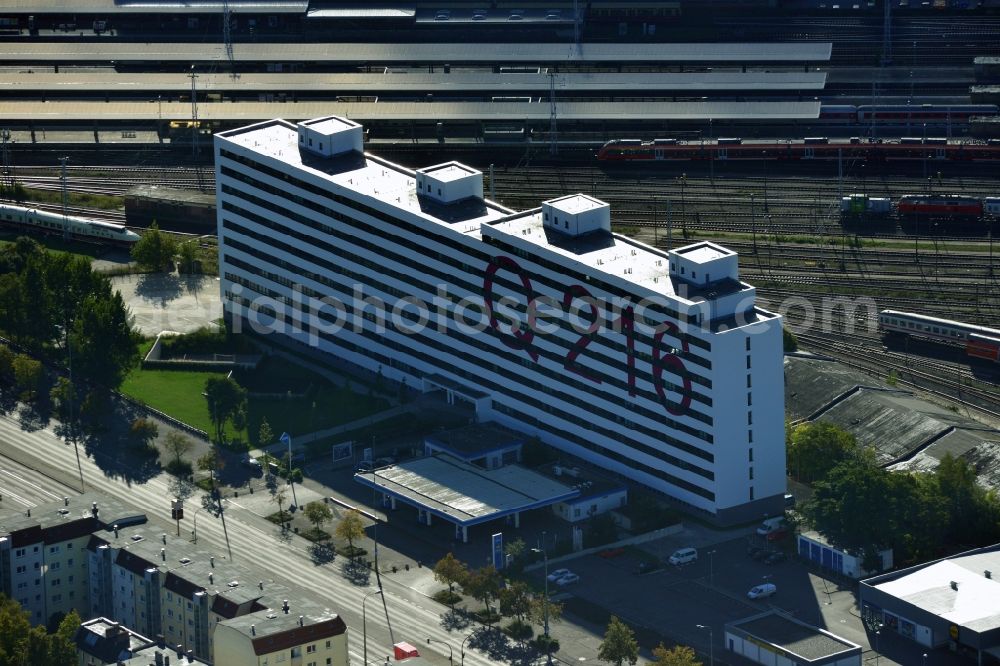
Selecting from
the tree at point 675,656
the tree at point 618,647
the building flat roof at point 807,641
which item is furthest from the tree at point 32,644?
the building flat roof at point 807,641

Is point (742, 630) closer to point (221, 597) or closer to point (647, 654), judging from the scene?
point (647, 654)

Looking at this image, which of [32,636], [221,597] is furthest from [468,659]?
[32,636]

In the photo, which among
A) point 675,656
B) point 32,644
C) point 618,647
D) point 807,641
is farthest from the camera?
point 807,641

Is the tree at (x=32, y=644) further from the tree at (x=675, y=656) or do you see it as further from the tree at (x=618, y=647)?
the tree at (x=675, y=656)

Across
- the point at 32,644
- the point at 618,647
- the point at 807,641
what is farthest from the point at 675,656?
the point at 32,644

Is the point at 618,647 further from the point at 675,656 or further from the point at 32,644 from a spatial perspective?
the point at 32,644


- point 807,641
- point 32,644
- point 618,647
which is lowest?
point 807,641

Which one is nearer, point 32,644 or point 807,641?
point 32,644
